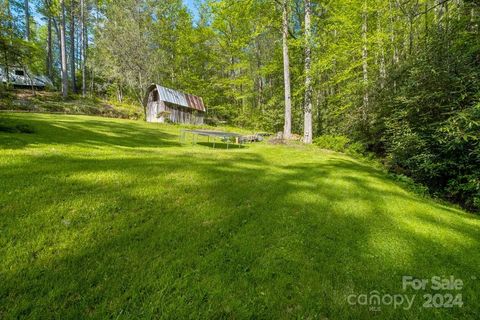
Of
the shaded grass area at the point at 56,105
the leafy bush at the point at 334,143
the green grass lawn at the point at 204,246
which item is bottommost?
the green grass lawn at the point at 204,246

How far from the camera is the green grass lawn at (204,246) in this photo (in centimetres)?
221

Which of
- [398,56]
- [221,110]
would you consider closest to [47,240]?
[398,56]

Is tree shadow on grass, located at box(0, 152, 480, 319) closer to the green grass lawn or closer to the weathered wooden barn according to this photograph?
the green grass lawn

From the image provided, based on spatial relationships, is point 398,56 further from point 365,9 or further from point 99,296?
point 99,296

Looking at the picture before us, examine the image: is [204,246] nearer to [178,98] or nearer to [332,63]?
[332,63]

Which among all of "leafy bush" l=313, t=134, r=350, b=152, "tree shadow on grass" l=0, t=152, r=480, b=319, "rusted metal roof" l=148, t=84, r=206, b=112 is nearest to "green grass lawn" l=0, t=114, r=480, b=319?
"tree shadow on grass" l=0, t=152, r=480, b=319

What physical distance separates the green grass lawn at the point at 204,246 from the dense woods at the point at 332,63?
125 inches

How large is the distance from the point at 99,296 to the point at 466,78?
10.3 meters

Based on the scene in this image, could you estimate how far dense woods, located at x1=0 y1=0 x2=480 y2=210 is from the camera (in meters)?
7.18

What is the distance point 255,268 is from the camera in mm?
2822

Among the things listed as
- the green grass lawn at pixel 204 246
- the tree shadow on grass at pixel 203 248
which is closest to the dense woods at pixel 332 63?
the green grass lawn at pixel 204 246

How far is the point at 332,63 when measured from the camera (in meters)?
14.5

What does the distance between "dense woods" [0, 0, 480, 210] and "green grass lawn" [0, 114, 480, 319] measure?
3165 millimetres

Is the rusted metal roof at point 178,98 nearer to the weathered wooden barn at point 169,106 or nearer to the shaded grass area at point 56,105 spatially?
the weathered wooden barn at point 169,106
